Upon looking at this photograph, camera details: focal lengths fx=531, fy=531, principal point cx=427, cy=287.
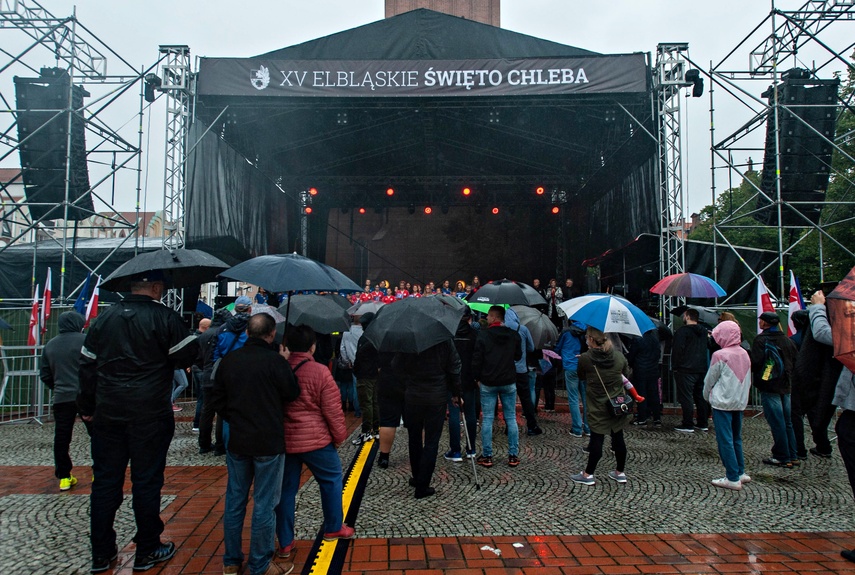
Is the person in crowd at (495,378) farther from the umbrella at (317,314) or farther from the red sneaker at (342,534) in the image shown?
the red sneaker at (342,534)

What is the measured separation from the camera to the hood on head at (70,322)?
17.3 feet

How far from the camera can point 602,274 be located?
17.0 m

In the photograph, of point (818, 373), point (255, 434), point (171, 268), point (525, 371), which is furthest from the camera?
point (525, 371)

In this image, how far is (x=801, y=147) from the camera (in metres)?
11.2

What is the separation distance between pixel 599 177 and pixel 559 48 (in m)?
5.66

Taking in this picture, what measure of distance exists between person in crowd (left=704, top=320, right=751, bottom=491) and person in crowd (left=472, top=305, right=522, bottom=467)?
189 cm

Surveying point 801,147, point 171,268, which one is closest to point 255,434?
point 171,268

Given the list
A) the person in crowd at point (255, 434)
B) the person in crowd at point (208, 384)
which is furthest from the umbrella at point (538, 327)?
the person in crowd at point (255, 434)

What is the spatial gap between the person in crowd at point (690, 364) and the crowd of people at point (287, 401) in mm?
1240

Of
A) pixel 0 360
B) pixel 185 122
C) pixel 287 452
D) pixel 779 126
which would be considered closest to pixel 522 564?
pixel 287 452

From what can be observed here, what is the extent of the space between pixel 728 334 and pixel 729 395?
57 cm

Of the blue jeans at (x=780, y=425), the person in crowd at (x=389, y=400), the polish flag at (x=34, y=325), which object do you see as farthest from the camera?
→ the polish flag at (x=34, y=325)

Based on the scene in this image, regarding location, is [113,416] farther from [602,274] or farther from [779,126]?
[602,274]

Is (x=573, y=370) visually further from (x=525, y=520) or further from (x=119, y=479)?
(x=119, y=479)
